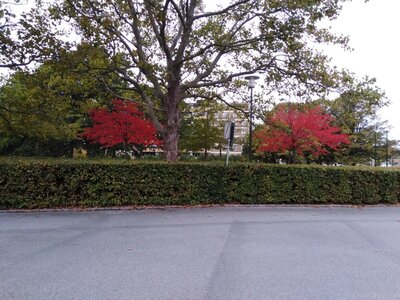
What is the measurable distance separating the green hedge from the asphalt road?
2.47ft

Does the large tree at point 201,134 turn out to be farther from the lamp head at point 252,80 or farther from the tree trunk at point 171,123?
the tree trunk at point 171,123

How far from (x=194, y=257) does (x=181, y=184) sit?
413cm

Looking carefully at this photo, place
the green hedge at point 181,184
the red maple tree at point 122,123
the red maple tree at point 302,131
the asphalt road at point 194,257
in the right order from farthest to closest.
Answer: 1. the red maple tree at point 302,131
2. the red maple tree at point 122,123
3. the green hedge at point 181,184
4. the asphalt road at point 194,257

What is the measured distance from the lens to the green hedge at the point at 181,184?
7.46 metres

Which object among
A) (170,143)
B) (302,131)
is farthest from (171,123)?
(302,131)

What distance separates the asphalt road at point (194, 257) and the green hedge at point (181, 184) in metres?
0.75

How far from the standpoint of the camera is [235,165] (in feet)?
28.9

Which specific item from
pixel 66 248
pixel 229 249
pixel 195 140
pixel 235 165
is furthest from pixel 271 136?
pixel 66 248

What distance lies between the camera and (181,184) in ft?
27.2

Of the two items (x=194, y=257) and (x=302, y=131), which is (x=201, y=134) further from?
(x=194, y=257)

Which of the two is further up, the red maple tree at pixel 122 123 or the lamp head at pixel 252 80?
the lamp head at pixel 252 80

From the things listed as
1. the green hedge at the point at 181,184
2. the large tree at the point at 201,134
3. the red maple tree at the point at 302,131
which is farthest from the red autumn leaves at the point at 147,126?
the green hedge at the point at 181,184

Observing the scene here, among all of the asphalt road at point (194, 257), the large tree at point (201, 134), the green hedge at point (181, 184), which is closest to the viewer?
the asphalt road at point (194, 257)

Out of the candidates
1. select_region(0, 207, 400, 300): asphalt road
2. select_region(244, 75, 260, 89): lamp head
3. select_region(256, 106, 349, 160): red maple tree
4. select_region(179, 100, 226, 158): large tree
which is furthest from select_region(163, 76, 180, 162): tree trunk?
select_region(179, 100, 226, 158): large tree
